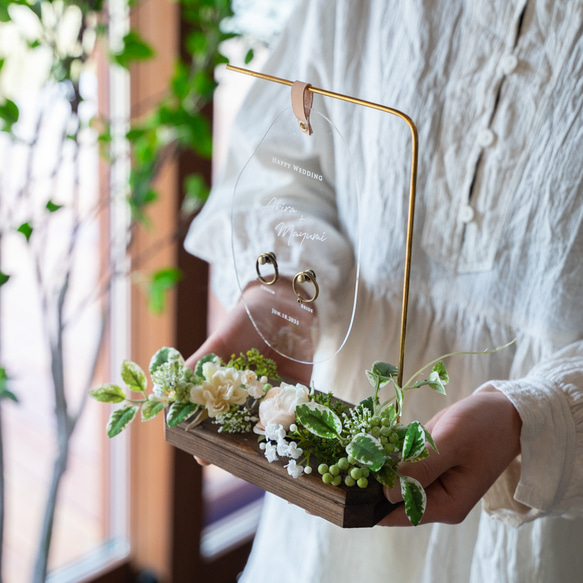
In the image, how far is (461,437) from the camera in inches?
20.9

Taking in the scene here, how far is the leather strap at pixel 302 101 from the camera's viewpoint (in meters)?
0.52

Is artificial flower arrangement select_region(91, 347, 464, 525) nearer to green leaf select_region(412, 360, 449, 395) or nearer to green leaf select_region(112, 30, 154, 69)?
green leaf select_region(412, 360, 449, 395)

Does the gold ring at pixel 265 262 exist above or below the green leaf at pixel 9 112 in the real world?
below

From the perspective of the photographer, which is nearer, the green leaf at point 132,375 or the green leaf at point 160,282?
the green leaf at point 132,375

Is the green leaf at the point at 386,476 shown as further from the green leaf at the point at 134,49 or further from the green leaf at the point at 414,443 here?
the green leaf at the point at 134,49

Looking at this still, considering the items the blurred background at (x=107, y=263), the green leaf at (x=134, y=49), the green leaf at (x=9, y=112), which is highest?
the green leaf at (x=134, y=49)

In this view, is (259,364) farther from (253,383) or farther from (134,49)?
(134,49)

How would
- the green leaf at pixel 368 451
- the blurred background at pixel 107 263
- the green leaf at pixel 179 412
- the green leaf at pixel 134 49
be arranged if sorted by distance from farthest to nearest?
the blurred background at pixel 107 263
the green leaf at pixel 134 49
the green leaf at pixel 179 412
the green leaf at pixel 368 451

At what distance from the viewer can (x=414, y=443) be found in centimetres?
46

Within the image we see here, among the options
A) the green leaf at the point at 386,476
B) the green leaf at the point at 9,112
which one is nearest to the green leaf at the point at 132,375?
the green leaf at the point at 386,476

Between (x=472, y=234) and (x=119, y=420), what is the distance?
1.18ft

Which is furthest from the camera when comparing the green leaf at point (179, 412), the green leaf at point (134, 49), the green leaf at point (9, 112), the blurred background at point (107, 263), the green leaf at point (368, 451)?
the blurred background at point (107, 263)

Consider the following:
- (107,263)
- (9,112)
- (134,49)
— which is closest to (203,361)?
(9,112)

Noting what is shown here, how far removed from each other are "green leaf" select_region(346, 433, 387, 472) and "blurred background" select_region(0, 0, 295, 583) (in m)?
0.65
